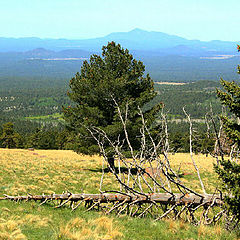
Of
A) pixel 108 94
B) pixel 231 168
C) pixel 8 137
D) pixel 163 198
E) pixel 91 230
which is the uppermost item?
pixel 108 94

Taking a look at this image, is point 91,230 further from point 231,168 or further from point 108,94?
point 108,94

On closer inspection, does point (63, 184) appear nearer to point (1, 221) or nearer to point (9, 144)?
point (1, 221)

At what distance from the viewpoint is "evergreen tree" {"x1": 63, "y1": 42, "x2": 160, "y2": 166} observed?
770 inches

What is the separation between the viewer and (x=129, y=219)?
25.5ft

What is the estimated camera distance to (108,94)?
19609 millimetres

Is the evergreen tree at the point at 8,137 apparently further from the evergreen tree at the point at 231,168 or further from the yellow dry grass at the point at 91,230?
the evergreen tree at the point at 231,168

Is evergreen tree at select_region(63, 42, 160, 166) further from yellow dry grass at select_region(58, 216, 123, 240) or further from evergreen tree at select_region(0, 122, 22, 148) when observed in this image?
evergreen tree at select_region(0, 122, 22, 148)

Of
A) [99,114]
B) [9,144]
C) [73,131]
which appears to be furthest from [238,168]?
[9,144]

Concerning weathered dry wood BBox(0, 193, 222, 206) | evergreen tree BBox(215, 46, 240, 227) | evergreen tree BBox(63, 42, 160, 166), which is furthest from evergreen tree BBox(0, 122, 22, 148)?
evergreen tree BBox(215, 46, 240, 227)

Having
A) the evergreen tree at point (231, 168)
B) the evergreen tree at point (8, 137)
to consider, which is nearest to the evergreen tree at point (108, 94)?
the evergreen tree at point (231, 168)

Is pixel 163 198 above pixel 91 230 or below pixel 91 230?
above

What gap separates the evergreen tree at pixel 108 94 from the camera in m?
19.6

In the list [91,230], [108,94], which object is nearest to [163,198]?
[91,230]

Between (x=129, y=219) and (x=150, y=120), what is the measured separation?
12205 mm
